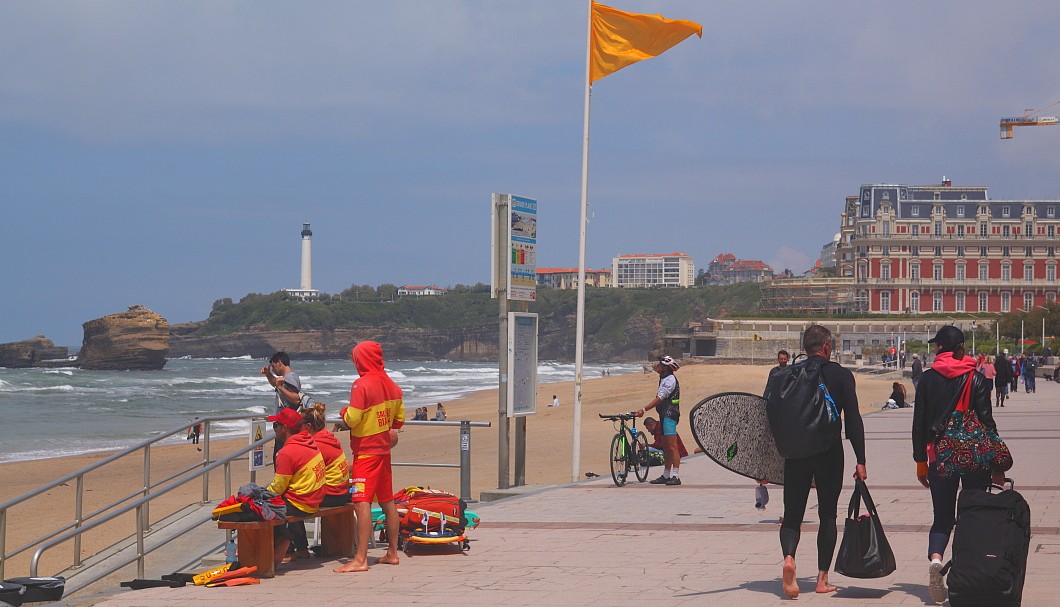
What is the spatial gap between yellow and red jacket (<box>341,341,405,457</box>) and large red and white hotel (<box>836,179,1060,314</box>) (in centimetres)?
9968

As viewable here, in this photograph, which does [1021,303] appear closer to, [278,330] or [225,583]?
[225,583]

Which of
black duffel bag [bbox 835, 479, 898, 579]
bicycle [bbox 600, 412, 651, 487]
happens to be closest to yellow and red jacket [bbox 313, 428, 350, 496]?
black duffel bag [bbox 835, 479, 898, 579]

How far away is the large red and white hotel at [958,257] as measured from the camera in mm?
102125

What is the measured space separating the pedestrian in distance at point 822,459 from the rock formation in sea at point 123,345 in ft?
356

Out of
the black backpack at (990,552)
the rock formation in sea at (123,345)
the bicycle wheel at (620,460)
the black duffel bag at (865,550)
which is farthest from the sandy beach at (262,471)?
the rock formation in sea at (123,345)

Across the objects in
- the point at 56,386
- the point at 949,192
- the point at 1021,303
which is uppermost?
the point at 949,192

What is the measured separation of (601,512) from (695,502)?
1223 mm

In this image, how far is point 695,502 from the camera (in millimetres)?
11539

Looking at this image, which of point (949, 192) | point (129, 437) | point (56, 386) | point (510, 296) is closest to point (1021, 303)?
point (949, 192)

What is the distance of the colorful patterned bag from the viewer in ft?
19.9

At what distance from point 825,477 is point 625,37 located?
1088cm

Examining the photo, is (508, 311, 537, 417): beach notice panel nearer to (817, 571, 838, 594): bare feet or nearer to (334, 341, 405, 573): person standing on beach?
(334, 341, 405, 573): person standing on beach

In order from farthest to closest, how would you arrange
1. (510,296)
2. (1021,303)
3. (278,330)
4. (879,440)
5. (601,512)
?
(278,330), (1021,303), (879,440), (510,296), (601,512)

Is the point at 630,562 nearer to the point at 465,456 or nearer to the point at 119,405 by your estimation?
the point at 465,456
